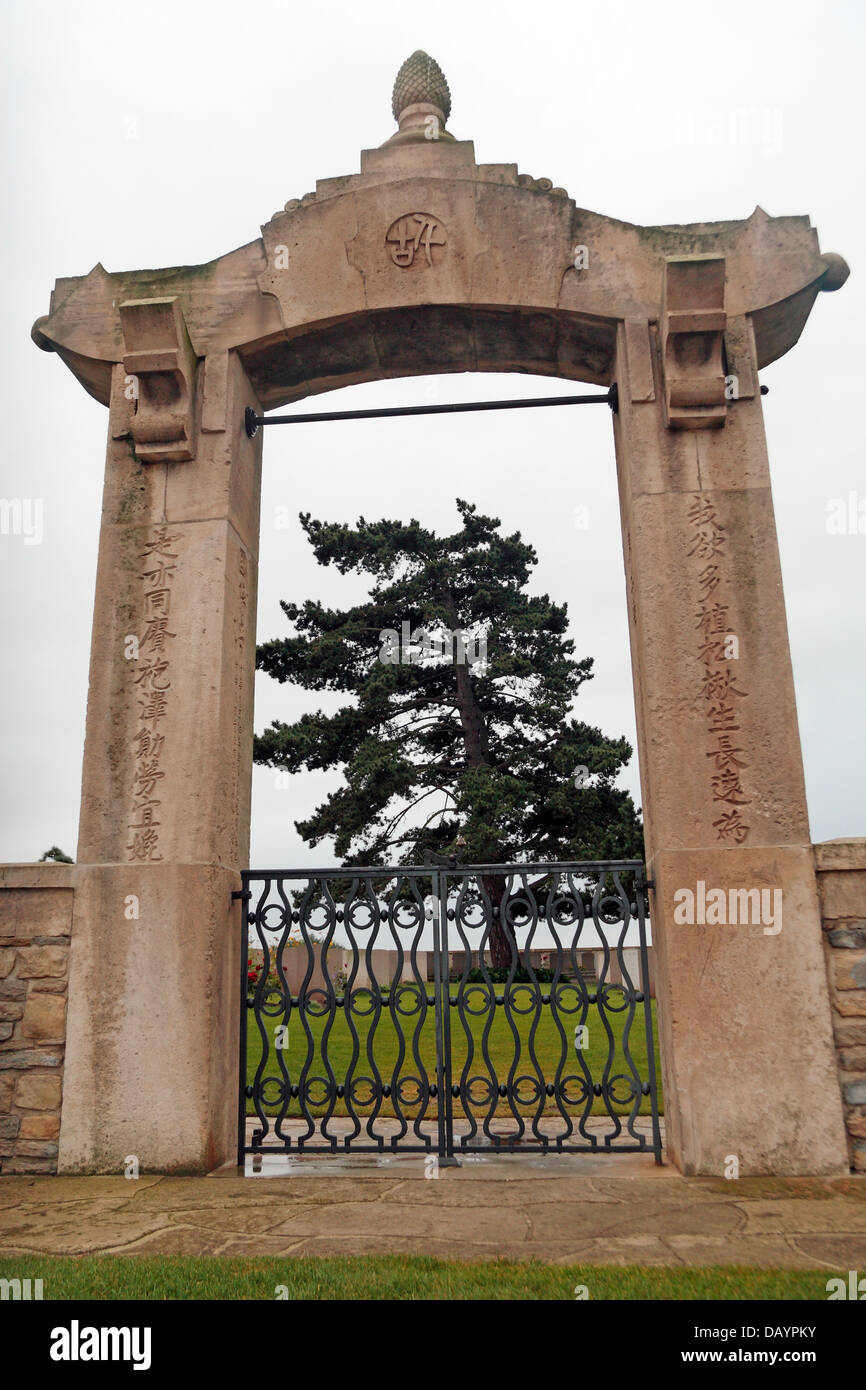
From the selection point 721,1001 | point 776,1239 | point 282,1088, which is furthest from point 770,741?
point 282,1088

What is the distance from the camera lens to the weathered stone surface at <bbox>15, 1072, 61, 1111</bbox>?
14.9 feet

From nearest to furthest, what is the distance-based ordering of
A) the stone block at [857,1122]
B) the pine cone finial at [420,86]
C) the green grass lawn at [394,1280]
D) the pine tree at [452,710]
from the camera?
the green grass lawn at [394,1280], the stone block at [857,1122], the pine cone finial at [420,86], the pine tree at [452,710]

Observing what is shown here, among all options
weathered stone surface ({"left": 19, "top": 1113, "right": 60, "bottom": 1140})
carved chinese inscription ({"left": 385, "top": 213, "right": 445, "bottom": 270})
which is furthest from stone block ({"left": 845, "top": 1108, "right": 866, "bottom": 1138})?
carved chinese inscription ({"left": 385, "top": 213, "right": 445, "bottom": 270})

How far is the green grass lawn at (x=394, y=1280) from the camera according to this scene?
8.83ft

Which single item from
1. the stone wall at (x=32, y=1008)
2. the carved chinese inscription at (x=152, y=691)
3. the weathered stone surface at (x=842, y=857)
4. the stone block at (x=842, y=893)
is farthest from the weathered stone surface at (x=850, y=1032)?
the stone wall at (x=32, y=1008)

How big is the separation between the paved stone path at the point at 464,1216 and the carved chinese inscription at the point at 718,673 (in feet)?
5.10

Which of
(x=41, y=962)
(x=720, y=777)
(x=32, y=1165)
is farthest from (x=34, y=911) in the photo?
(x=720, y=777)

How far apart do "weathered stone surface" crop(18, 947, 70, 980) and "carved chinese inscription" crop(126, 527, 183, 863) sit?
0.54 metres

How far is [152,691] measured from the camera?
5.04 m

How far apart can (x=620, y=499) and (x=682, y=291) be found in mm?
1203

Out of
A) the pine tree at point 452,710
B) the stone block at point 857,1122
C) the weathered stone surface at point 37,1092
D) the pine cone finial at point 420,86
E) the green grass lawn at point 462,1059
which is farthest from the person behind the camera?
the pine tree at point 452,710

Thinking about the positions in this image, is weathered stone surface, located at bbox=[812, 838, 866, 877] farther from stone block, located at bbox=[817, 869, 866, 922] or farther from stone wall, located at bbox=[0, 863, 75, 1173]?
stone wall, located at bbox=[0, 863, 75, 1173]

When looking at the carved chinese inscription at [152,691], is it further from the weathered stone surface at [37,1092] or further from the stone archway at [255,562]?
the weathered stone surface at [37,1092]

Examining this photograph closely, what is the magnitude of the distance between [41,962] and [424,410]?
3.66 m
